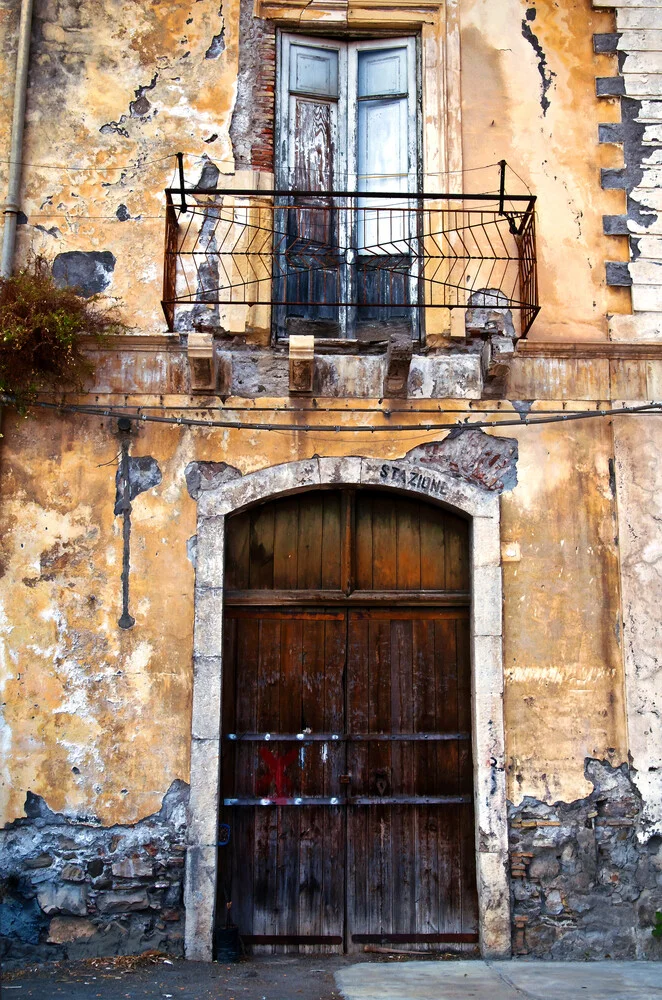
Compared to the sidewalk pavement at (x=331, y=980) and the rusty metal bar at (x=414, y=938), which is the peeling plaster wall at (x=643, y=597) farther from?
the rusty metal bar at (x=414, y=938)

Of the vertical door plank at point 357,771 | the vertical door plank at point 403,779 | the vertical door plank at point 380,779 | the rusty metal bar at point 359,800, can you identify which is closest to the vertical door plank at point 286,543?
the vertical door plank at point 357,771

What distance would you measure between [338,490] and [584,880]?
9.13ft

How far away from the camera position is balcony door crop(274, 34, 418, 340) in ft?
20.2

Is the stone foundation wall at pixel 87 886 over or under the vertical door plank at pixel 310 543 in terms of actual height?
under

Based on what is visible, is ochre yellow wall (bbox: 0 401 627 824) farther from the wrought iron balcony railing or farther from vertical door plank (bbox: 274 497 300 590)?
the wrought iron balcony railing

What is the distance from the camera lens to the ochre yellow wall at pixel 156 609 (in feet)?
17.8

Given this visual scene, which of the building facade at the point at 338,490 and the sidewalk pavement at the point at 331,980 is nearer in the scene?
the sidewalk pavement at the point at 331,980

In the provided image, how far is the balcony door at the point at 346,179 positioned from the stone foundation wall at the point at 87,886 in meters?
3.29

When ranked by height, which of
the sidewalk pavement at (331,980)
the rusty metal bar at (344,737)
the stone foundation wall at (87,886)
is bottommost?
the sidewalk pavement at (331,980)

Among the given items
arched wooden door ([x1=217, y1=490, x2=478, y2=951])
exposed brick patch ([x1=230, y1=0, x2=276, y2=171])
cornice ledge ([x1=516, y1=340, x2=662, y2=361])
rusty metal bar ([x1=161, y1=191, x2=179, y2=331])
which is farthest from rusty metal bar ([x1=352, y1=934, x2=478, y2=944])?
exposed brick patch ([x1=230, y1=0, x2=276, y2=171])

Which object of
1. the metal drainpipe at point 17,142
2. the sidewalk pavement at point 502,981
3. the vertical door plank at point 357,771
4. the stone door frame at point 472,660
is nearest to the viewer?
the sidewalk pavement at point 502,981

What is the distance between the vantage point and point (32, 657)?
552 centimetres

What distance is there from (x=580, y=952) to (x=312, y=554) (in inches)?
112

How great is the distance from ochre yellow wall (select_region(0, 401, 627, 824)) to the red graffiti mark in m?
0.56
